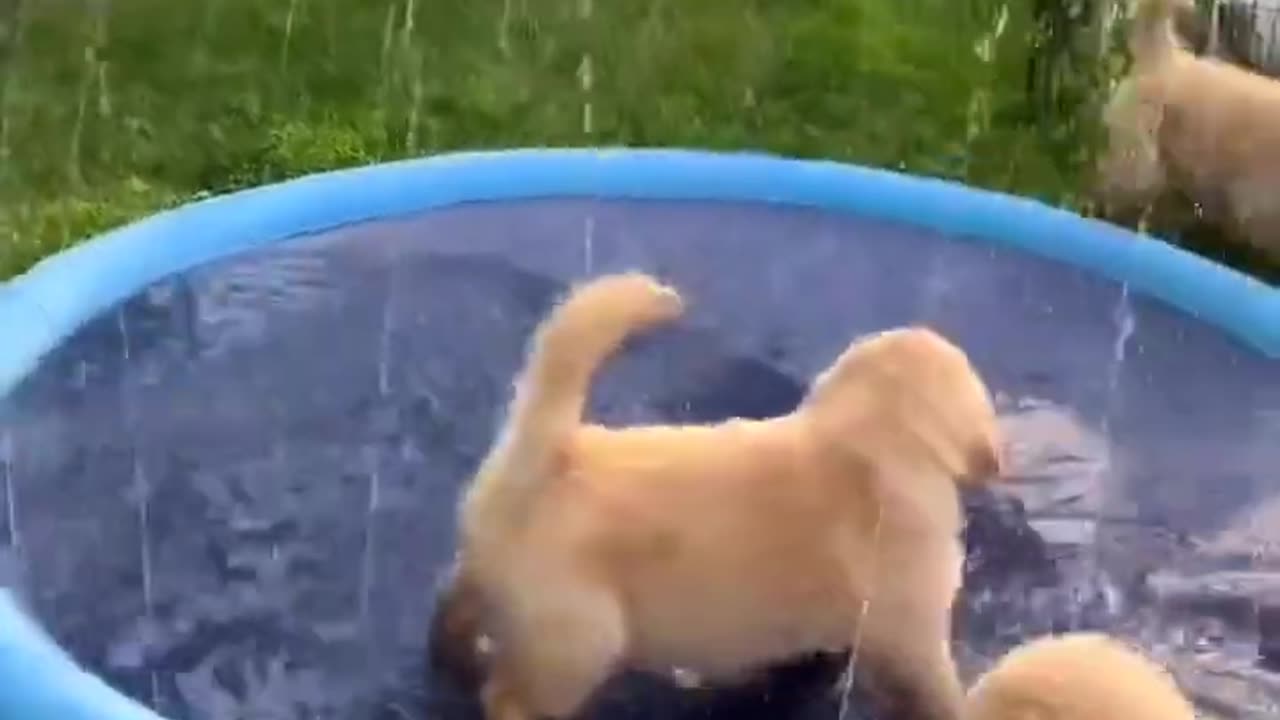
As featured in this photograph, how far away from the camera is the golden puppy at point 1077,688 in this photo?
1854 mm

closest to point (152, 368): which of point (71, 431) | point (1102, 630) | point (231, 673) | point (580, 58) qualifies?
point (71, 431)

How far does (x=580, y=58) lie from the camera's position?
17.4ft

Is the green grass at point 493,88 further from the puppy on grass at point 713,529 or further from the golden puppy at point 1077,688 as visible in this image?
the golden puppy at point 1077,688

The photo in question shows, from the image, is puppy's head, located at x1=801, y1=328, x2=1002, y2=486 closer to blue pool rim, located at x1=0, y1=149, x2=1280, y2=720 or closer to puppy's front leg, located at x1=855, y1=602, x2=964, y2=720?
puppy's front leg, located at x1=855, y1=602, x2=964, y2=720

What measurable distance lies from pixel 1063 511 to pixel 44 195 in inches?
93.6

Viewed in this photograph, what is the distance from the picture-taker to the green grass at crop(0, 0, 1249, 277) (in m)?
4.57

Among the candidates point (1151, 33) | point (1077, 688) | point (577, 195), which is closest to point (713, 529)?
point (1077, 688)

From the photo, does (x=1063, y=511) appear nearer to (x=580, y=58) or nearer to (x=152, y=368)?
(x=152, y=368)

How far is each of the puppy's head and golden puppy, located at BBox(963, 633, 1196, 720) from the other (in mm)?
381

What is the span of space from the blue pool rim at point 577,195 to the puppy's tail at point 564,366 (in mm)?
1064

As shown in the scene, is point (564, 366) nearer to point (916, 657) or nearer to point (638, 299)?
point (638, 299)

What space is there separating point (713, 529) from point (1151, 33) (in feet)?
7.63

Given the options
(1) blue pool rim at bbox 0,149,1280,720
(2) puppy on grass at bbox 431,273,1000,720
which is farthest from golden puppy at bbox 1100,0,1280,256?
(2) puppy on grass at bbox 431,273,1000,720

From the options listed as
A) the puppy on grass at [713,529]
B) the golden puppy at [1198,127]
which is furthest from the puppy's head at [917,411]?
the golden puppy at [1198,127]
